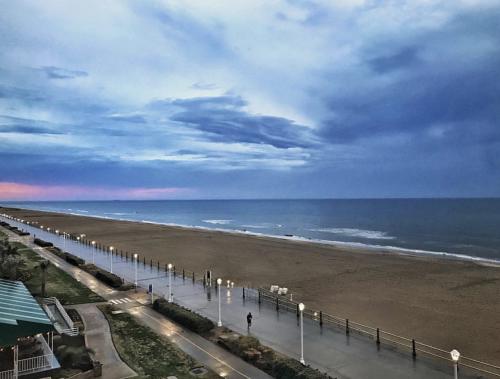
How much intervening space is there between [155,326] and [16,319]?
8803mm

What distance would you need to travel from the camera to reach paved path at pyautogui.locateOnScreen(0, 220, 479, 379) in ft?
52.3

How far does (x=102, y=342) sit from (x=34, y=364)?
4.16 m

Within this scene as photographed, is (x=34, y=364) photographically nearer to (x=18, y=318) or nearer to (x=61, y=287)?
(x=18, y=318)

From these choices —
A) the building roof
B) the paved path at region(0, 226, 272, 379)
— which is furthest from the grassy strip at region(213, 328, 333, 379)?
the building roof

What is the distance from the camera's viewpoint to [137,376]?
49.3 ft

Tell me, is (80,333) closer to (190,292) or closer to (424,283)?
(190,292)

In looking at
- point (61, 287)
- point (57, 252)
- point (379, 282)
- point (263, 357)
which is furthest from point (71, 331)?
point (57, 252)

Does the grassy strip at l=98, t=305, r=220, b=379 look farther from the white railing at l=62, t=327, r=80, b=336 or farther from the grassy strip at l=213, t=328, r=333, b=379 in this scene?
the grassy strip at l=213, t=328, r=333, b=379

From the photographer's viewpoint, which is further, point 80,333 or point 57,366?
point 80,333

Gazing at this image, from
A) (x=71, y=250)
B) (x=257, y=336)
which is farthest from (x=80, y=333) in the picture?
(x=71, y=250)

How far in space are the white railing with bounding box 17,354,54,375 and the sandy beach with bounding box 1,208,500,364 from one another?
17.4m

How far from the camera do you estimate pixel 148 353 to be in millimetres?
17516

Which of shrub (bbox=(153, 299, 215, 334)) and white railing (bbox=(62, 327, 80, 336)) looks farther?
shrub (bbox=(153, 299, 215, 334))

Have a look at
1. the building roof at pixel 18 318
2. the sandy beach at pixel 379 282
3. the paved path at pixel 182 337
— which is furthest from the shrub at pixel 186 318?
the sandy beach at pixel 379 282
